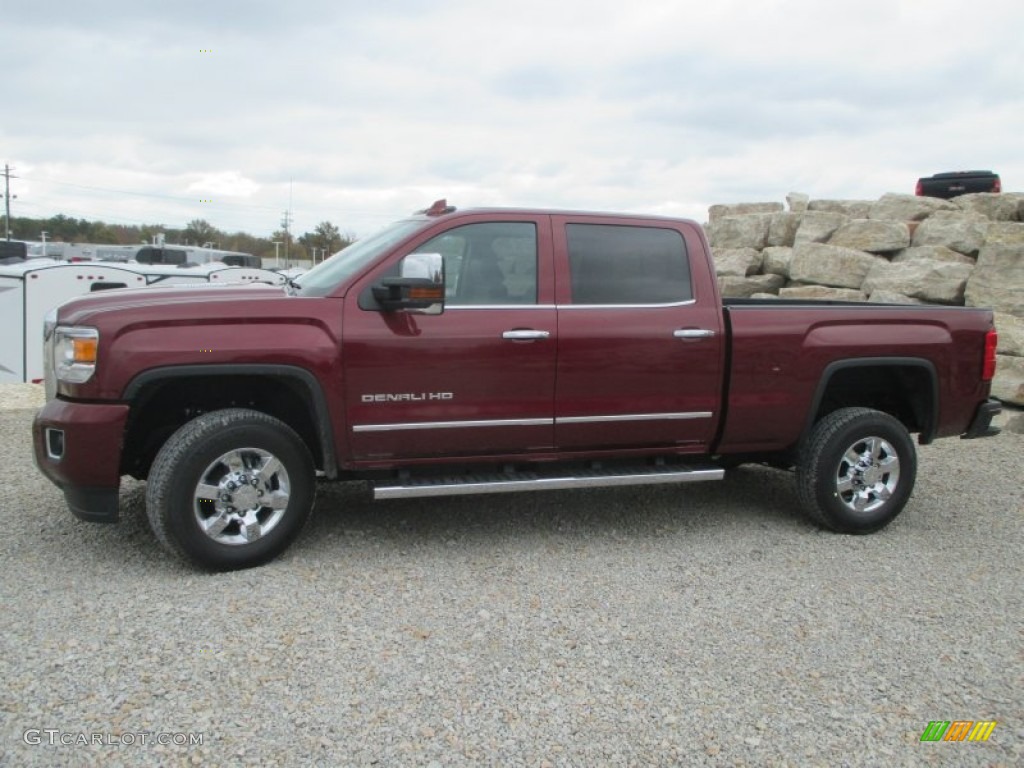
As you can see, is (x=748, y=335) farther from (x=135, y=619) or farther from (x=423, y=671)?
(x=135, y=619)

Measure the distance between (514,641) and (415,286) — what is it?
1768mm

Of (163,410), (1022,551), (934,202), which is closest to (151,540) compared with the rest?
(163,410)

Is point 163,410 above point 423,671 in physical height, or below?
above

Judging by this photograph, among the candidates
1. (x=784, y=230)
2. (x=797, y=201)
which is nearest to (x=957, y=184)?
(x=797, y=201)

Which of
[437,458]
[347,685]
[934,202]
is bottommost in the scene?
[347,685]

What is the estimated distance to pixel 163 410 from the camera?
4641mm

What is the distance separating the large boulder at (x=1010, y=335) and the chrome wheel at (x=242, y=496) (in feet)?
27.1

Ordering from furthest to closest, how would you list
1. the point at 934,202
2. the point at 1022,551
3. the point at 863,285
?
the point at 934,202
the point at 863,285
the point at 1022,551

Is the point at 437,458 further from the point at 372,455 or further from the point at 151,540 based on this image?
the point at 151,540

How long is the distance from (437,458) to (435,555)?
54cm

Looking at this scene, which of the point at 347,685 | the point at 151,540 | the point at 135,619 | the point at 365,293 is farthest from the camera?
the point at 151,540

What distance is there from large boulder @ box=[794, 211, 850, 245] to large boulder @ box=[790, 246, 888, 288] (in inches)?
32.3

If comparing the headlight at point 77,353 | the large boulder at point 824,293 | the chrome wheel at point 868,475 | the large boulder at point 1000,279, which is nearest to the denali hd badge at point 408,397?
the headlight at point 77,353

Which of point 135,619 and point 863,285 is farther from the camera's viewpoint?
point 863,285
